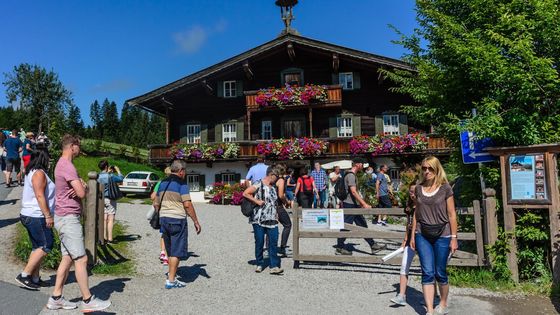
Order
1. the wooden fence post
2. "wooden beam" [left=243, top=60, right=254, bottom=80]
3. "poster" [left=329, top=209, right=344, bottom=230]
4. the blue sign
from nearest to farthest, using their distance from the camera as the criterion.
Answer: the wooden fence post → the blue sign → "poster" [left=329, top=209, right=344, bottom=230] → "wooden beam" [left=243, top=60, right=254, bottom=80]

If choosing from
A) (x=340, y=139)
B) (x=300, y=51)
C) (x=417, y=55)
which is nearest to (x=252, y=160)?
(x=340, y=139)

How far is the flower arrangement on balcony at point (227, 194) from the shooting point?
22.8m

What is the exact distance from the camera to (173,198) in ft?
21.4

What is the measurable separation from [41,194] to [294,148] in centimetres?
1934

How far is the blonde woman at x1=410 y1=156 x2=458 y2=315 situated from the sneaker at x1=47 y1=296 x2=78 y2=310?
405 cm

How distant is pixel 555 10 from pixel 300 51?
2013 centimetres

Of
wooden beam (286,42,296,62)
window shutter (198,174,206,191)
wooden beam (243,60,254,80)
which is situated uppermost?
wooden beam (286,42,296,62)

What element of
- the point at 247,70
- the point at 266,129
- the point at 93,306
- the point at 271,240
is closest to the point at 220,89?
the point at 247,70

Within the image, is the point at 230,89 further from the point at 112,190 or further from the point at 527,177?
the point at 527,177

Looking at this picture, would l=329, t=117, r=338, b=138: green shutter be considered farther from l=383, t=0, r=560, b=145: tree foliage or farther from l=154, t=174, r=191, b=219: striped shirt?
l=154, t=174, r=191, b=219: striped shirt

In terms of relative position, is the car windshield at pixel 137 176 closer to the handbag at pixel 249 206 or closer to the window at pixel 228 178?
the window at pixel 228 178

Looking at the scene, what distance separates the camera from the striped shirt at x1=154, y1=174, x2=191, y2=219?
6.50 m

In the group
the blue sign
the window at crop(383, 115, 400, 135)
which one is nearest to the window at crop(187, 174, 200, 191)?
the window at crop(383, 115, 400, 135)

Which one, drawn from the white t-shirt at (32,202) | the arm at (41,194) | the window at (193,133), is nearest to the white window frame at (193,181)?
the window at (193,133)
